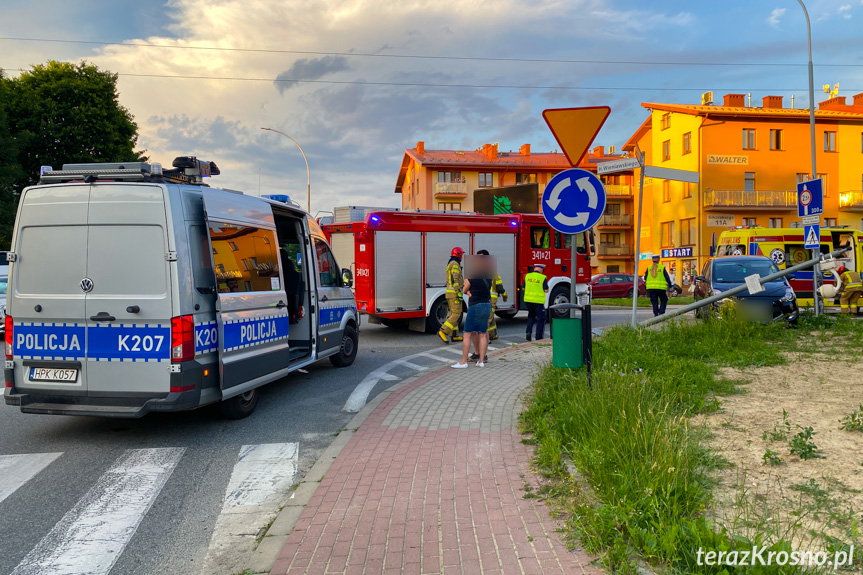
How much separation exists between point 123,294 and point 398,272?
8.38 metres

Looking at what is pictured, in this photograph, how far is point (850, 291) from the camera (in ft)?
59.3

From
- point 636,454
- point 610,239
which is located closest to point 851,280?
point 636,454

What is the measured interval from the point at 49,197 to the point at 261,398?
3.37 metres

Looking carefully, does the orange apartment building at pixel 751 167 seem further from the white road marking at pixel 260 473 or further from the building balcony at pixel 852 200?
the white road marking at pixel 260 473

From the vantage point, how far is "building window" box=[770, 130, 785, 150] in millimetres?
45125

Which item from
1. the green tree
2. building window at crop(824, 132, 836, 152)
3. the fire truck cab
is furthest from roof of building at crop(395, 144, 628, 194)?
the fire truck cab

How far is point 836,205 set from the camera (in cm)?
4559

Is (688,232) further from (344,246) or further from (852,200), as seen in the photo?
(344,246)

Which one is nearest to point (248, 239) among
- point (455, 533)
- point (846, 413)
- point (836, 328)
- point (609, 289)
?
point (455, 533)

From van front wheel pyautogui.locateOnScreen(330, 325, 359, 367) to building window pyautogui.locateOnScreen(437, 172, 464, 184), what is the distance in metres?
47.6

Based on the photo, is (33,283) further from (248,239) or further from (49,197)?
(248,239)

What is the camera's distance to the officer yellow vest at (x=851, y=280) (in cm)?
1803

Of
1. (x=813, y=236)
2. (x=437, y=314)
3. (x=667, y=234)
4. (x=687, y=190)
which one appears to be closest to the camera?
(x=813, y=236)

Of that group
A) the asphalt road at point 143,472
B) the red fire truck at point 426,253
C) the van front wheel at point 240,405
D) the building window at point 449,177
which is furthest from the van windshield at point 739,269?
the building window at point 449,177
